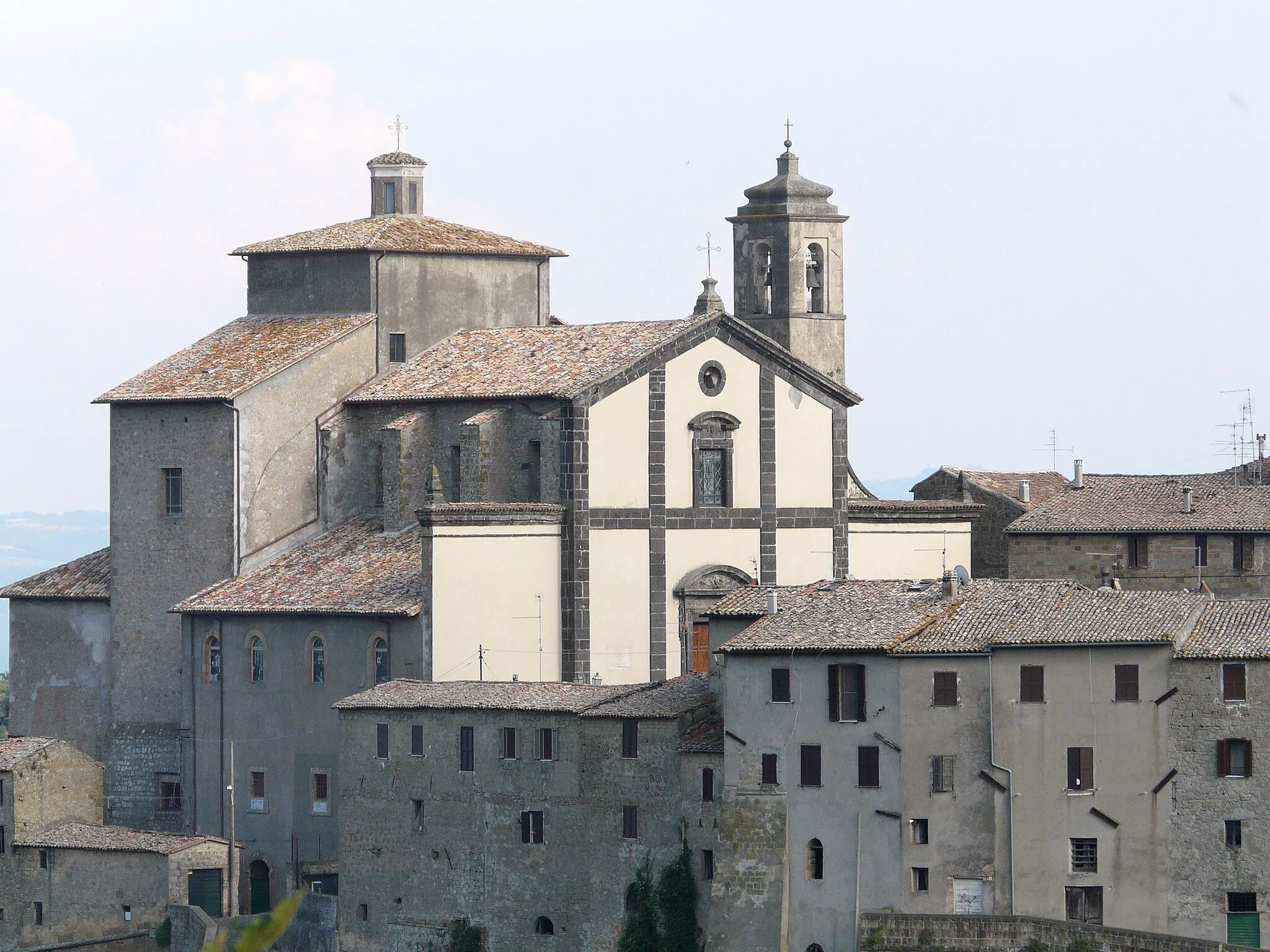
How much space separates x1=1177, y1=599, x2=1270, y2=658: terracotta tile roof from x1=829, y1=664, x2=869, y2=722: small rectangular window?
15.4ft

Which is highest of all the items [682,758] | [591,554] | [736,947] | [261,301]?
[261,301]

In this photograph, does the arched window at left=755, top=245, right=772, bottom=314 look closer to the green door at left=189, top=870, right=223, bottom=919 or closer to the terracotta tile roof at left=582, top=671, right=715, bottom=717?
the terracotta tile roof at left=582, top=671, right=715, bottom=717

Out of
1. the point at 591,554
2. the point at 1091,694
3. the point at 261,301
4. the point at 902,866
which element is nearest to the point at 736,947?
the point at 902,866

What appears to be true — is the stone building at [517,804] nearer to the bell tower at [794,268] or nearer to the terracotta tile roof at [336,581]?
the terracotta tile roof at [336,581]

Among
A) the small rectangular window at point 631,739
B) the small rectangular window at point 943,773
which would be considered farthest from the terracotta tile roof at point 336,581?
the small rectangular window at point 943,773

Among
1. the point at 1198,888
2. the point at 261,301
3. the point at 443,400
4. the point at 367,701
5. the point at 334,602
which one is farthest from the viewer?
the point at 261,301

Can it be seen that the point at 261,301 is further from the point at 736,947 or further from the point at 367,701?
the point at 736,947

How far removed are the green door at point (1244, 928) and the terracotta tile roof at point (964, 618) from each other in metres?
4.15

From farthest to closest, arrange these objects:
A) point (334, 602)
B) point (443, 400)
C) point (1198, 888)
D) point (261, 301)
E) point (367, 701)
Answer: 1. point (261, 301)
2. point (443, 400)
3. point (334, 602)
4. point (367, 701)
5. point (1198, 888)

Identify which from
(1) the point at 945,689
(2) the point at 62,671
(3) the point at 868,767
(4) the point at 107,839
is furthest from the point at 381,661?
(1) the point at 945,689

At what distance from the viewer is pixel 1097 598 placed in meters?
44.6

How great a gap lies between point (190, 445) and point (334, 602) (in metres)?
5.92

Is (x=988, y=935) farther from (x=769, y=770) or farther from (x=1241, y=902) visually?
(x=769, y=770)

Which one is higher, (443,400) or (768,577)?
(443,400)
